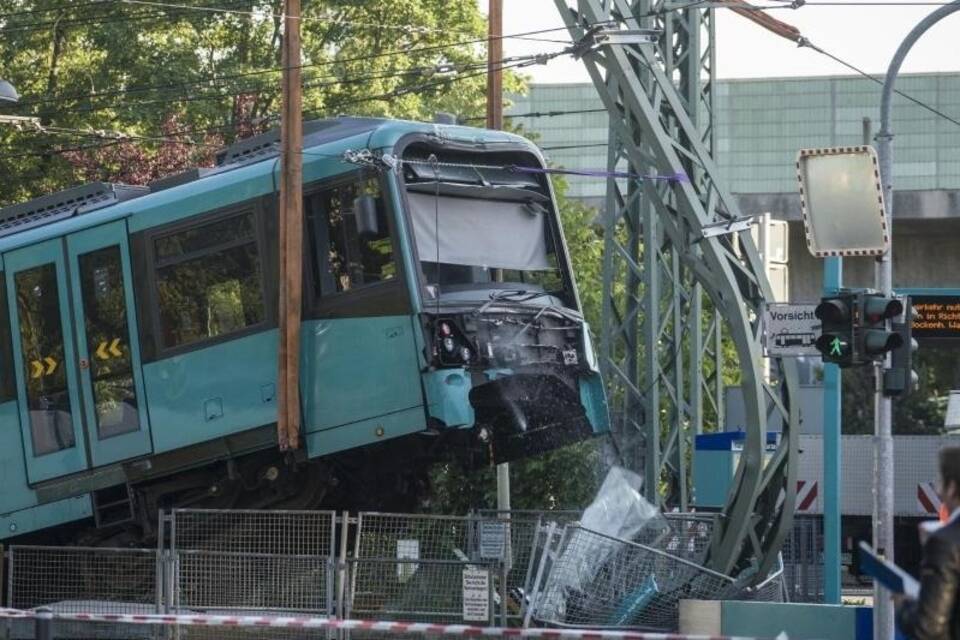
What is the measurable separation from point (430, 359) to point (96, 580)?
12.6ft

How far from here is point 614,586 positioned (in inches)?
619

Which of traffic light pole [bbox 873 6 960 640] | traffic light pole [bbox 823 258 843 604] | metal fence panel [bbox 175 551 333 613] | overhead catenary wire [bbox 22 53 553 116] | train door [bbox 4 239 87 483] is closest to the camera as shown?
traffic light pole [bbox 873 6 960 640]

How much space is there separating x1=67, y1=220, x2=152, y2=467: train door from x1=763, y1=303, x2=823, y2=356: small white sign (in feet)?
19.1

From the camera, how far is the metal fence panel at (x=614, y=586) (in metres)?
15.4

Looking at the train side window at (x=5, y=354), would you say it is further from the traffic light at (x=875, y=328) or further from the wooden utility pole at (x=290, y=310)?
the traffic light at (x=875, y=328)

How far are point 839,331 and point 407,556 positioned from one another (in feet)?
14.2

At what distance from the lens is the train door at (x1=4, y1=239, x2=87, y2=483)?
1770cm

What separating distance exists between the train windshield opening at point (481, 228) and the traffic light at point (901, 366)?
12.6ft

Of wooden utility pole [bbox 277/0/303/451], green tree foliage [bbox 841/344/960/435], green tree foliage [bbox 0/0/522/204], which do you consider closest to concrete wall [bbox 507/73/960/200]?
green tree foliage [bbox 841/344/960/435]

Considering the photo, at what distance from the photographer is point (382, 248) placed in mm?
16250

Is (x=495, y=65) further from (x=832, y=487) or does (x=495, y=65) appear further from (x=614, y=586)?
(x=614, y=586)

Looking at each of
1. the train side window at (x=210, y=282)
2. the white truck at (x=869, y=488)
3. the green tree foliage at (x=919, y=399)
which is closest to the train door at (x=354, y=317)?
the train side window at (x=210, y=282)

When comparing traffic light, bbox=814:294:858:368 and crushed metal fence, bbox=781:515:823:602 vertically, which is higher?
traffic light, bbox=814:294:858:368

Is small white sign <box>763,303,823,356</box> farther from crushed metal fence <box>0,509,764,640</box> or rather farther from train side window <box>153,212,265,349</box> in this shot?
train side window <box>153,212,265,349</box>
